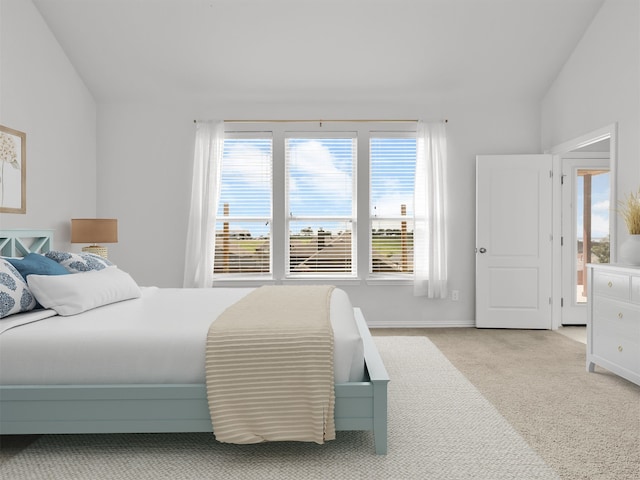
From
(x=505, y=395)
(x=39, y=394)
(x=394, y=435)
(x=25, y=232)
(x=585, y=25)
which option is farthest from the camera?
(x=585, y=25)

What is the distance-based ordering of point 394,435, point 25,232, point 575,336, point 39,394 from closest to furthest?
point 39,394
point 394,435
point 25,232
point 575,336

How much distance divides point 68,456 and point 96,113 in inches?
160

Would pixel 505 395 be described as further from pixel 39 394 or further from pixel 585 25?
pixel 585 25

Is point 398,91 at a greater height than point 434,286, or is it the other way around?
point 398,91

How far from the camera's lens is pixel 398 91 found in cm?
498

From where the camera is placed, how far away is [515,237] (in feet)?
16.4

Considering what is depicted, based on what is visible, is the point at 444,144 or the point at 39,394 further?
the point at 444,144

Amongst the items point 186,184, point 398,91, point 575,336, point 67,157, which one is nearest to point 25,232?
point 67,157

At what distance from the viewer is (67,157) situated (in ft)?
14.9

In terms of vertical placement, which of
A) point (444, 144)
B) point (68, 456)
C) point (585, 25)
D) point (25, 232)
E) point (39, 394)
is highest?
point (585, 25)

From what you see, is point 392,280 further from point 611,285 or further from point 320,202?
point 611,285

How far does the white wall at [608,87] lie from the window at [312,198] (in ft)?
5.23

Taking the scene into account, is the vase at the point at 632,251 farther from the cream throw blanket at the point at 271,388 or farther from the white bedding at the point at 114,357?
the cream throw blanket at the point at 271,388

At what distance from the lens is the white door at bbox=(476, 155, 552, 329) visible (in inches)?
195
